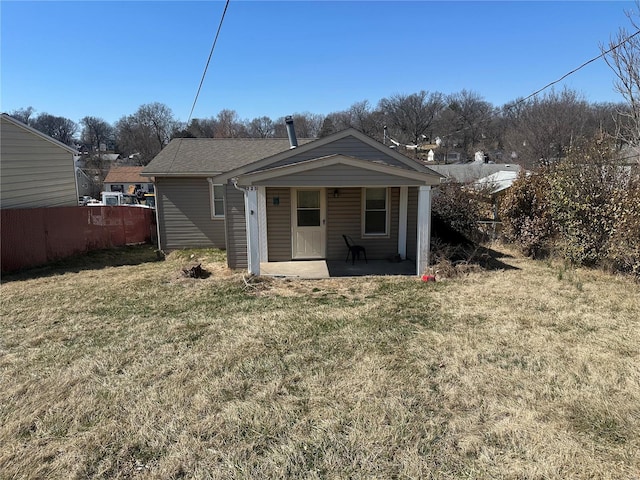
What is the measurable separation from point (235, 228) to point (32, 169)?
833 cm

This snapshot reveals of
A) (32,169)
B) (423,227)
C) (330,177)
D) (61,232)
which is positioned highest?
(32,169)

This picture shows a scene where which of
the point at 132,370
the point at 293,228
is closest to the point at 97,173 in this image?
the point at 293,228

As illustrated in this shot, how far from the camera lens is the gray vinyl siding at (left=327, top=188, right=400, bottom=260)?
10547 mm

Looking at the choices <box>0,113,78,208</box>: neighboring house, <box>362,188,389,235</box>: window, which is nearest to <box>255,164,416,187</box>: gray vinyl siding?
<box>362,188,389,235</box>: window

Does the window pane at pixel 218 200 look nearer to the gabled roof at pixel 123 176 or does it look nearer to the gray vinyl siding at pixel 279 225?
the gray vinyl siding at pixel 279 225

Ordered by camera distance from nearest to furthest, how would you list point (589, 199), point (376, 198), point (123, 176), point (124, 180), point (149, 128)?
1. point (589, 199)
2. point (376, 198)
3. point (124, 180)
4. point (123, 176)
5. point (149, 128)

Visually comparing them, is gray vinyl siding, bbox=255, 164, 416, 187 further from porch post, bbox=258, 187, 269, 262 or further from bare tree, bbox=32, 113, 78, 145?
bare tree, bbox=32, 113, 78, 145

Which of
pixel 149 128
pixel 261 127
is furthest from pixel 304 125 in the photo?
pixel 149 128

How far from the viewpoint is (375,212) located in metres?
10.7

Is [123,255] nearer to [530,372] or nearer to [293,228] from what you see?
[293,228]

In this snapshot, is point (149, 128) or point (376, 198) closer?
point (376, 198)

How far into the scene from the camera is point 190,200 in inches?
501

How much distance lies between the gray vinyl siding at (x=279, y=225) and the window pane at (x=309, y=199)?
0.32 m

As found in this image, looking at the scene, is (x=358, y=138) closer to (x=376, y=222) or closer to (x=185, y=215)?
(x=376, y=222)
